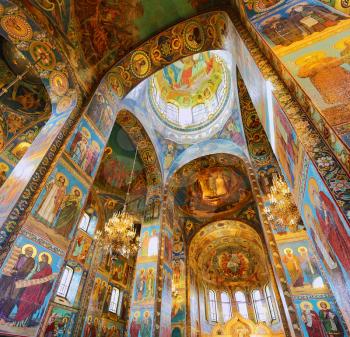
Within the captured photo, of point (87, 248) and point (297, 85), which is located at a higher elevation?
point (87, 248)

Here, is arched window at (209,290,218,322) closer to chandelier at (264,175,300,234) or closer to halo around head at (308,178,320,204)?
chandelier at (264,175,300,234)

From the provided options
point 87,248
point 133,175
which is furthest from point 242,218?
point 87,248

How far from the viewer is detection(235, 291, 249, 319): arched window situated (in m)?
15.2

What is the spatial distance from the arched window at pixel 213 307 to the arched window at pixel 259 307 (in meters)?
2.69

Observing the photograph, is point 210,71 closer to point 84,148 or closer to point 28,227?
point 84,148

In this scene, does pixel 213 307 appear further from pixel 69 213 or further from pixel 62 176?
pixel 62 176

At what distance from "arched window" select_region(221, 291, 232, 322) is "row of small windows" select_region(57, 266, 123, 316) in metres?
7.22

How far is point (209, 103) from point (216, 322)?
1436cm

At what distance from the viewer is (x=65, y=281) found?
10172 millimetres

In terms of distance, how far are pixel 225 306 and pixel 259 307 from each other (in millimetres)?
2267

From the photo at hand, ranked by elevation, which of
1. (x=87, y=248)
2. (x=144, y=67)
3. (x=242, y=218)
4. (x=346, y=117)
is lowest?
(x=346, y=117)

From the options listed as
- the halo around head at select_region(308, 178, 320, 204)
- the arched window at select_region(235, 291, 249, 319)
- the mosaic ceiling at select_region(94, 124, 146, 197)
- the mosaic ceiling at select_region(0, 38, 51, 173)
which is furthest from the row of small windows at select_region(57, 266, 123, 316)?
the halo around head at select_region(308, 178, 320, 204)

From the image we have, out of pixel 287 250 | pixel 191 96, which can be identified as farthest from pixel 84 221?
pixel 191 96

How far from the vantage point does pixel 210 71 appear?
14.1m
